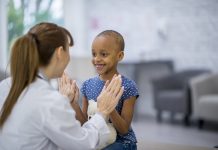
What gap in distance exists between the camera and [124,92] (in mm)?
1650

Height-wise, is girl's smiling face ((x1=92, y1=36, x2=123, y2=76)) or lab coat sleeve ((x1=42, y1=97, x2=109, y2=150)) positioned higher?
girl's smiling face ((x1=92, y1=36, x2=123, y2=76))

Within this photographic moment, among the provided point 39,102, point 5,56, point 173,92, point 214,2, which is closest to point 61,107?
point 39,102

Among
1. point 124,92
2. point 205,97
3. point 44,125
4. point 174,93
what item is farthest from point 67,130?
point 174,93

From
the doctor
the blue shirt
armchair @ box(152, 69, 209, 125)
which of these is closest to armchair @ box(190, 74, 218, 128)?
armchair @ box(152, 69, 209, 125)

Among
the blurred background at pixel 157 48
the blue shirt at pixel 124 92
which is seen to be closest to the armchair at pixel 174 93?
the blurred background at pixel 157 48

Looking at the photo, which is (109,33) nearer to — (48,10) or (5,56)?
(5,56)

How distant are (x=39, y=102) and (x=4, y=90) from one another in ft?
1.27

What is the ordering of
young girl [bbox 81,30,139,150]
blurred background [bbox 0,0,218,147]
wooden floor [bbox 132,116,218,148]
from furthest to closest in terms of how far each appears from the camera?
1. blurred background [bbox 0,0,218,147]
2. wooden floor [bbox 132,116,218,148]
3. young girl [bbox 81,30,139,150]

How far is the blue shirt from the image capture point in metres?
1.66

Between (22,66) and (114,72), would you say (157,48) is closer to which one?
(114,72)

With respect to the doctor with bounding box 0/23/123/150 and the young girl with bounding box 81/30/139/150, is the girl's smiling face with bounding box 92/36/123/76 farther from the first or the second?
the doctor with bounding box 0/23/123/150

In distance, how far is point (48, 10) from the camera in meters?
5.36

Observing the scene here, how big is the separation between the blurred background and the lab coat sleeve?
9.50 feet

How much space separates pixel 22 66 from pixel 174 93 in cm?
367
